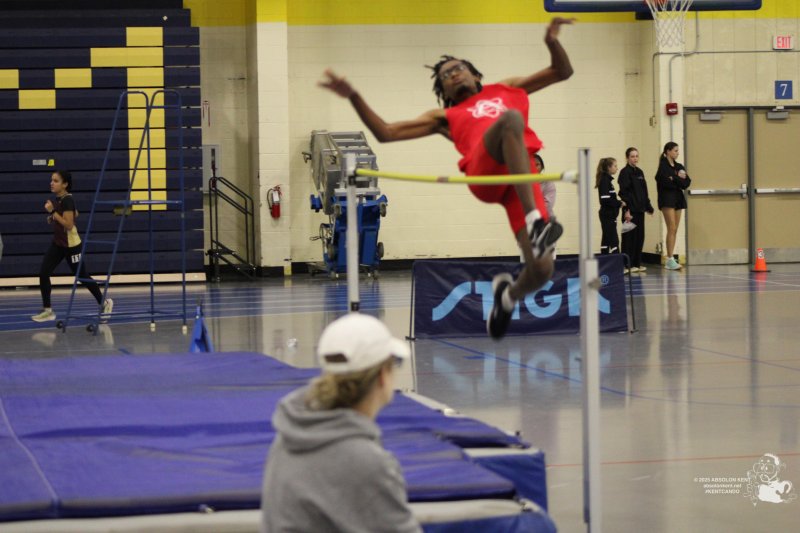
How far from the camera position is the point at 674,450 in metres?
6.75

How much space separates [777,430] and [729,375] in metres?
2.06

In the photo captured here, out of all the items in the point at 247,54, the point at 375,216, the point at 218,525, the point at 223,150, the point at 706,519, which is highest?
the point at 247,54

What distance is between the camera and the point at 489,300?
11.5 meters

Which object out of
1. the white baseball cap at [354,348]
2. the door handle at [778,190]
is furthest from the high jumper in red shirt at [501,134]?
the door handle at [778,190]

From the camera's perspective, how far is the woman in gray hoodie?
2879 millimetres

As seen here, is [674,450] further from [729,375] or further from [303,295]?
[303,295]

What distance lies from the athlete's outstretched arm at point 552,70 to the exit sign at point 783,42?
48.8ft

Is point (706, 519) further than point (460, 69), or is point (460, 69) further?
point (460, 69)

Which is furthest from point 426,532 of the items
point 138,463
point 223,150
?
point 223,150

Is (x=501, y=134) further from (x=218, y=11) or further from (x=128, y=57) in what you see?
(x=218, y=11)

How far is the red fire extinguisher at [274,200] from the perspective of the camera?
19.0 metres

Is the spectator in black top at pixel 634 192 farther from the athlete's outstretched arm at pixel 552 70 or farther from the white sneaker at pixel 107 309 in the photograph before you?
the athlete's outstretched arm at pixel 552 70

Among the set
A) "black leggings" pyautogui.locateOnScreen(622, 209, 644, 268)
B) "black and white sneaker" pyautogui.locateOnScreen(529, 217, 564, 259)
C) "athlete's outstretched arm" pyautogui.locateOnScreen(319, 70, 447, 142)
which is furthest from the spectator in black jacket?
"black and white sneaker" pyautogui.locateOnScreen(529, 217, 564, 259)

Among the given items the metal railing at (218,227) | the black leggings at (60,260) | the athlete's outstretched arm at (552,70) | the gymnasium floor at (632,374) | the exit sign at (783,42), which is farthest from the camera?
the exit sign at (783,42)
